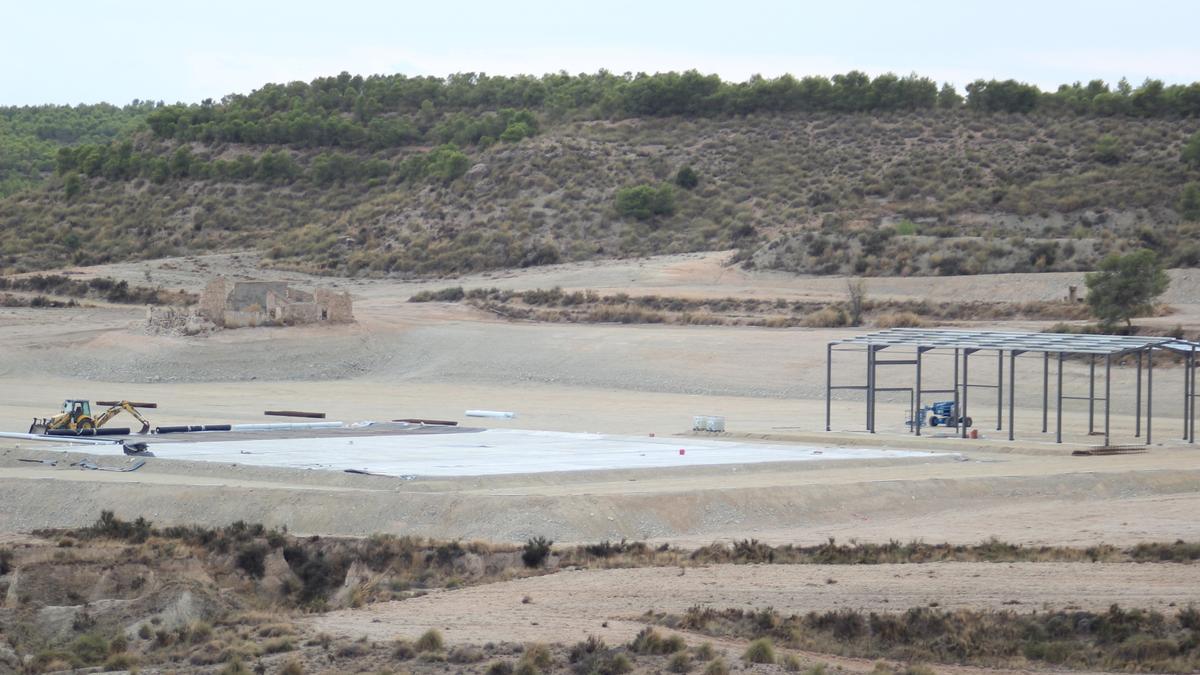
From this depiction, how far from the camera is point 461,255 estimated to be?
2923 inches

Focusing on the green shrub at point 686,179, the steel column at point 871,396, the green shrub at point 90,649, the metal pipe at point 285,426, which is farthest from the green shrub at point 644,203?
the green shrub at point 90,649

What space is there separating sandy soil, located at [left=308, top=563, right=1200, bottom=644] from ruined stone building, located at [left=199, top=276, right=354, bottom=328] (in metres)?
32.2

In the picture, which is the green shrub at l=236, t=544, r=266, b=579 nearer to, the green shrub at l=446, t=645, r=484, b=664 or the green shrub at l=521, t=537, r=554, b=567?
the green shrub at l=521, t=537, r=554, b=567

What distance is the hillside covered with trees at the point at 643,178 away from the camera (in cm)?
6869

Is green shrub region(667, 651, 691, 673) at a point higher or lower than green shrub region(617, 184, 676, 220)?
lower

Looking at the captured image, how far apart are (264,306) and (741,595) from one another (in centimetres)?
3497

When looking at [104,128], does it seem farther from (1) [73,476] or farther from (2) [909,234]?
(1) [73,476]

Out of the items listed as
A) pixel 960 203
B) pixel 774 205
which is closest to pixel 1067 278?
pixel 960 203

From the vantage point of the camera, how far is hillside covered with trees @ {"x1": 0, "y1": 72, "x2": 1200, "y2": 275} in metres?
68.7

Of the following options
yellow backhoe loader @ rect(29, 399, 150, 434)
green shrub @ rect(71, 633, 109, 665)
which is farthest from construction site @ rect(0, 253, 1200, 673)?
green shrub @ rect(71, 633, 109, 665)

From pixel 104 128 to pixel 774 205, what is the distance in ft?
283

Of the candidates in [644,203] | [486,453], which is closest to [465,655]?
[486,453]

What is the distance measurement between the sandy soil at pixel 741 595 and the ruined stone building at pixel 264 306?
106 feet

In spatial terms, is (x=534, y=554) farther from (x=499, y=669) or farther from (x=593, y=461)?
(x=593, y=461)
